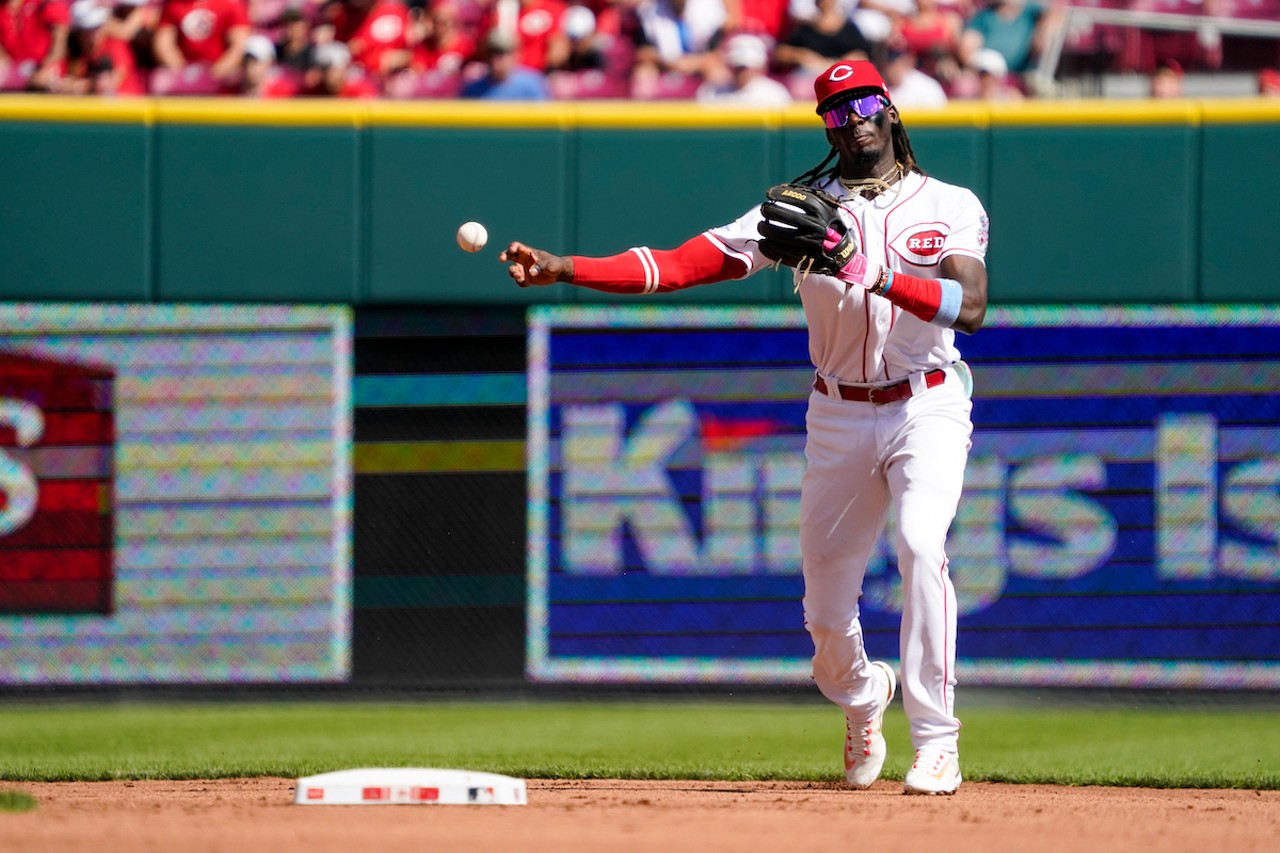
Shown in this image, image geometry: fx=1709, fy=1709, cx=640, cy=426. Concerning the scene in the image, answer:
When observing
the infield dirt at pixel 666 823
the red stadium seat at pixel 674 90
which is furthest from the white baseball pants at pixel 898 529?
the red stadium seat at pixel 674 90

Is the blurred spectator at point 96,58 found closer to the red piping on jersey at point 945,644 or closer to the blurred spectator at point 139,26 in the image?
the blurred spectator at point 139,26

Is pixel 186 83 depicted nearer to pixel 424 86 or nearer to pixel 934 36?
pixel 424 86

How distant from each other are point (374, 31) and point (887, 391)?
17.4 ft

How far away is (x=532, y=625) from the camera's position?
25.5 feet

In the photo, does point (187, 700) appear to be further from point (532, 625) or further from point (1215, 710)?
point (1215, 710)

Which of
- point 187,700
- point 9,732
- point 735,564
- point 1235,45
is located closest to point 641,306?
point 735,564

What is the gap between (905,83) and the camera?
853cm

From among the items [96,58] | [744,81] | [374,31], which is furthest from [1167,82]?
[96,58]

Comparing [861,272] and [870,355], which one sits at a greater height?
[861,272]

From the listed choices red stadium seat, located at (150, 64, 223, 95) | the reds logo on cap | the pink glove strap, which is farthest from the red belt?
red stadium seat, located at (150, 64, 223, 95)

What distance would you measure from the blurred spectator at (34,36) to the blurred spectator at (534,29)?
228 cm

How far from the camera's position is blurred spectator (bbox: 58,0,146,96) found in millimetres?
8883

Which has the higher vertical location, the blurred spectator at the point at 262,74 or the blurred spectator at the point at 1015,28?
the blurred spectator at the point at 1015,28

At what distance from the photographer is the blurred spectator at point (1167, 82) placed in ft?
28.6
